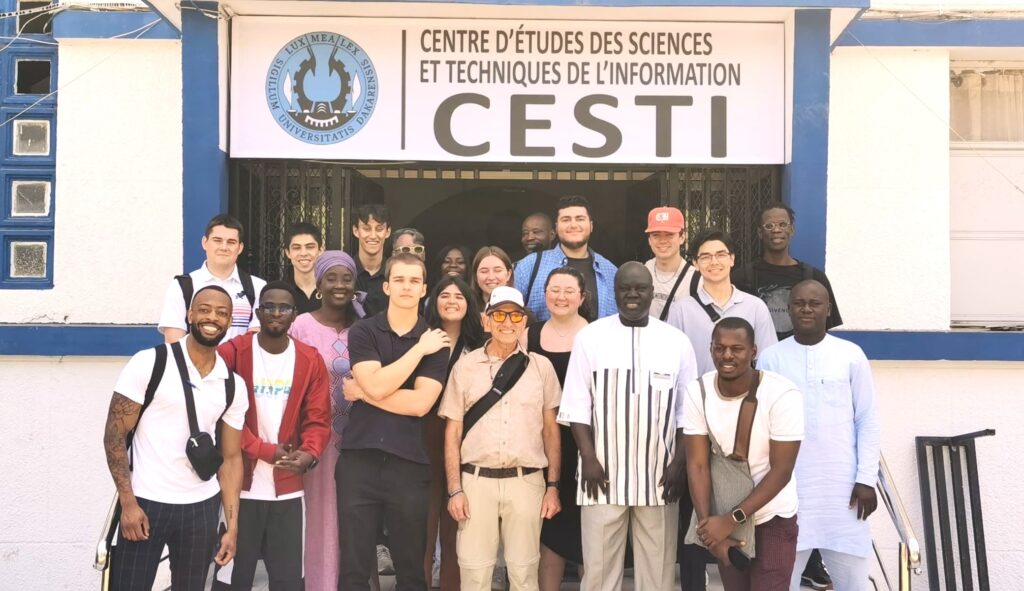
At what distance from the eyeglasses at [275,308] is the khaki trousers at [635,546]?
1.63 meters

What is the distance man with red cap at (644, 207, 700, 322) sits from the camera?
5438 mm

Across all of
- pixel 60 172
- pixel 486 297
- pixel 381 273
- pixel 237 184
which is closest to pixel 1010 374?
pixel 486 297

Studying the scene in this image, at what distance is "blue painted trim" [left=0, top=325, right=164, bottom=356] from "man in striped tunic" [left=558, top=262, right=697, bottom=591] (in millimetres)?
3040

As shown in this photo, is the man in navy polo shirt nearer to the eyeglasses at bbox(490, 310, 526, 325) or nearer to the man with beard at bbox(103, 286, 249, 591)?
the eyeglasses at bbox(490, 310, 526, 325)


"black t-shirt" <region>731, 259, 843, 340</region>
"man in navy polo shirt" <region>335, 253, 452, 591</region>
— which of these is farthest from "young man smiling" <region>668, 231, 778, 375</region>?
"man in navy polo shirt" <region>335, 253, 452, 591</region>

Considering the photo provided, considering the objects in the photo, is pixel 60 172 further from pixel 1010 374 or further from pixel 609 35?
pixel 1010 374

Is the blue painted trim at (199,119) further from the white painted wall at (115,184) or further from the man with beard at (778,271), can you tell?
the man with beard at (778,271)

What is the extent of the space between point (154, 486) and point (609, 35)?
3843 mm

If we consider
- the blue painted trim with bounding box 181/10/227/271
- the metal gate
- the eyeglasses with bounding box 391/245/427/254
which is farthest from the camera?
the metal gate

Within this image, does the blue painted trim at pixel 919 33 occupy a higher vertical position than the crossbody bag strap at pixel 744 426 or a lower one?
higher

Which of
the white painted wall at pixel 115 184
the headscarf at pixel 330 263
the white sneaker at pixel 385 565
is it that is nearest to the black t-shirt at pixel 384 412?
the headscarf at pixel 330 263

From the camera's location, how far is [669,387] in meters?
4.66

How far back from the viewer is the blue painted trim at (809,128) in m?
6.21

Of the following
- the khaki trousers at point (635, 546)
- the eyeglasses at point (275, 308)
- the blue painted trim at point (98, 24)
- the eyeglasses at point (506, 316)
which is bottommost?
the khaki trousers at point (635, 546)
